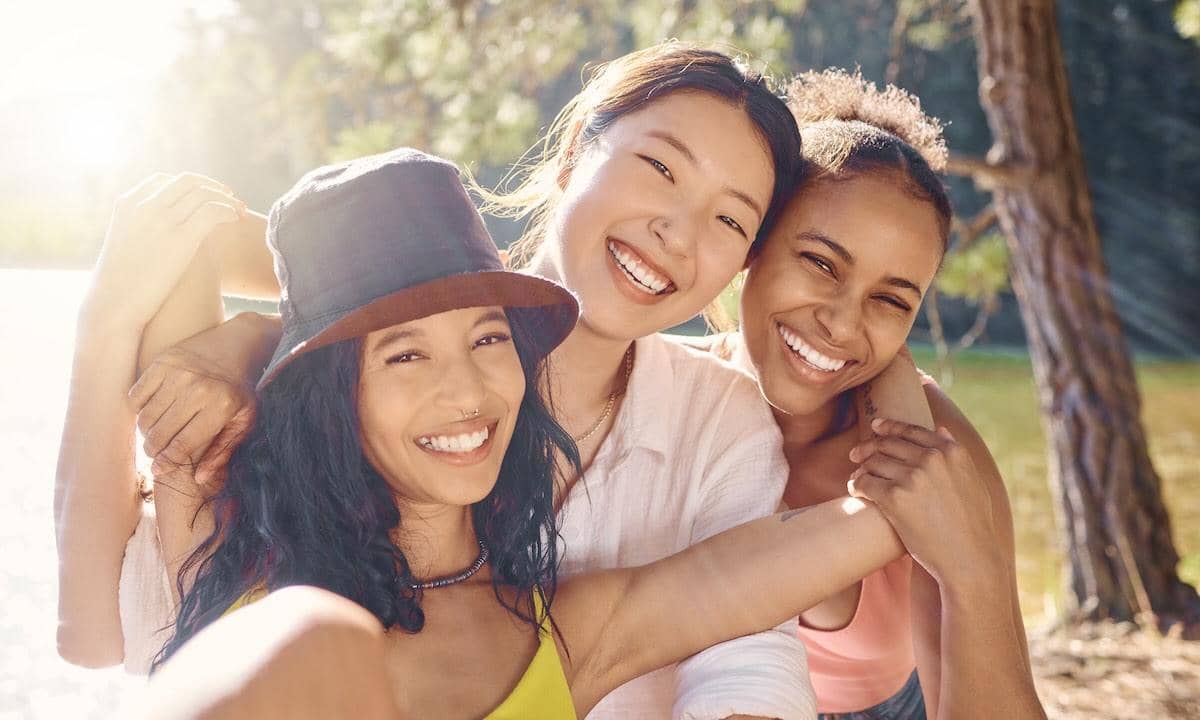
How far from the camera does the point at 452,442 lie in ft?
5.53

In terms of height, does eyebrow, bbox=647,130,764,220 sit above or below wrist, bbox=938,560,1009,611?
above

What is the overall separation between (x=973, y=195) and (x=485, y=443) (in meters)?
17.3

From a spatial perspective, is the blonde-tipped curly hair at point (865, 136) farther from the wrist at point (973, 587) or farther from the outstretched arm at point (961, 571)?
the wrist at point (973, 587)

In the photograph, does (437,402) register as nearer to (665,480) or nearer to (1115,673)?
(665,480)

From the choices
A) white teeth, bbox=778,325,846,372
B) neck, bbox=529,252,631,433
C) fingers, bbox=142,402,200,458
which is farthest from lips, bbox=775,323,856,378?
fingers, bbox=142,402,200,458

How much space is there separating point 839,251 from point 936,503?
568 millimetres

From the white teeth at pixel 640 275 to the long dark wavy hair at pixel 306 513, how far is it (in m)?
0.60

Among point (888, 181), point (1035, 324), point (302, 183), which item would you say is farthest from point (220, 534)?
point (1035, 324)

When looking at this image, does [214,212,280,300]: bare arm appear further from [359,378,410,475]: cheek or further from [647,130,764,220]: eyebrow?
[647,130,764,220]: eyebrow

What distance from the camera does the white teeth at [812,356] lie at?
2273 millimetres

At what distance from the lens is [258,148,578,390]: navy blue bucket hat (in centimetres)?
159

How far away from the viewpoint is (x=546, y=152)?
8.46 ft

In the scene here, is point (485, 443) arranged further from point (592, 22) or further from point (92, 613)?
point (592, 22)

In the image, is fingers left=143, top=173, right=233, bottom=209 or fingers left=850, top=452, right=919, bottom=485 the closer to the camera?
fingers left=143, top=173, right=233, bottom=209
